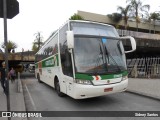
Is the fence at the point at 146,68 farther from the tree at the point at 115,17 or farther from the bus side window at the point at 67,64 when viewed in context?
the tree at the point at 115,17

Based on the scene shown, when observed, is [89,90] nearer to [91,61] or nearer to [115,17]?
[91,61]

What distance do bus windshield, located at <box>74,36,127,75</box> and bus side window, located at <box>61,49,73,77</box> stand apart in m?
0.44

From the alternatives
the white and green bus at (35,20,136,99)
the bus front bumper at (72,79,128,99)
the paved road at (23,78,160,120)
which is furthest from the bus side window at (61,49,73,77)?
the paved road at (23,78,160,120)

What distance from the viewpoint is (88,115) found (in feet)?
21.9

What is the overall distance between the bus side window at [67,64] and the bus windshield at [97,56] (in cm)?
44

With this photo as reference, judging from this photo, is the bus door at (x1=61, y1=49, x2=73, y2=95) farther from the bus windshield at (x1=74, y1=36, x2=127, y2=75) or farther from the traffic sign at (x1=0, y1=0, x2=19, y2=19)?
the traffic sign at (x1=0, y1=0, x2=19, y2=19)

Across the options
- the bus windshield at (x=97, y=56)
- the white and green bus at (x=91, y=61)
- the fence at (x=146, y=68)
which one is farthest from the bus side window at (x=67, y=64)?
the fence at (x=146, y=68)

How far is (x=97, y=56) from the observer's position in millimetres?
7625

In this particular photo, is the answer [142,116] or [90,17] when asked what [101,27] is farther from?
[90,17]

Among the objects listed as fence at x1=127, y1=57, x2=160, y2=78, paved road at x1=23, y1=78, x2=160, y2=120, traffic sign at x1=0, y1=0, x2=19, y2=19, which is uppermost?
traffic sign at x1=0, y1=0, x2=19, y2=19

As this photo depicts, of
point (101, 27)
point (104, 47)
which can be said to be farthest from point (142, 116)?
point (101, 27)

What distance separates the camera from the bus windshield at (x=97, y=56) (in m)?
7.41

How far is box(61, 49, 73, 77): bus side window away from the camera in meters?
7.78

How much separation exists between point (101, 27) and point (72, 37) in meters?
2.06
